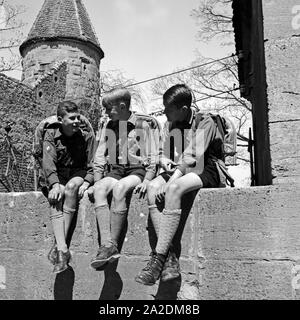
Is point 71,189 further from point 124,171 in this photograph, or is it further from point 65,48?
point 65,48

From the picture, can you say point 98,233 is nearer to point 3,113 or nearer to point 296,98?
point 296,98

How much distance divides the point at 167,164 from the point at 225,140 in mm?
534

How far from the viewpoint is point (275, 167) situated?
339 cm

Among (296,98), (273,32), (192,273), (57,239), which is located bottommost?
(192,273)

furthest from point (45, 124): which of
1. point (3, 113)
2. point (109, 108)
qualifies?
point (3, 113)

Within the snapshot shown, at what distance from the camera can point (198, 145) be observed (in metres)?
3.50

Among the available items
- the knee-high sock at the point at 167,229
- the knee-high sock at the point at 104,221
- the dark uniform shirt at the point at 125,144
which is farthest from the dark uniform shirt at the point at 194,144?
the knee-high sock at the point at 104,221

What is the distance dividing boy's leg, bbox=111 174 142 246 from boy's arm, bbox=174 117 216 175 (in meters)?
0.45

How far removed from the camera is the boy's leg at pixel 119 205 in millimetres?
3613

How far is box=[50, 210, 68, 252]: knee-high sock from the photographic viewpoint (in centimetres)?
383

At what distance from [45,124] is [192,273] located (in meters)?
1.93

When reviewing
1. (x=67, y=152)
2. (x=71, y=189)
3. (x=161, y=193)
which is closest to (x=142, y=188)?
(x=161, y=193)

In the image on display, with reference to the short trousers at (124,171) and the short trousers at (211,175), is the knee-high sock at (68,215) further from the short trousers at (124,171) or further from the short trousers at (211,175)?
the short trousers at (211,175)

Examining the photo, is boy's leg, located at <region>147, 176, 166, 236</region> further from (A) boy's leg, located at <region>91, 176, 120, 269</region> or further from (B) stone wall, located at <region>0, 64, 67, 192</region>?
(B) stone wall, located at <region>0, 64, 67, 192</region>
